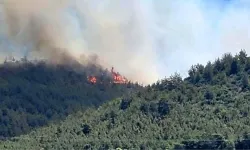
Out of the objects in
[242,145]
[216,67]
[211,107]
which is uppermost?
[216,67]

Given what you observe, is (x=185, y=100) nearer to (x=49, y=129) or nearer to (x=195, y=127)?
(x=195, y=127)

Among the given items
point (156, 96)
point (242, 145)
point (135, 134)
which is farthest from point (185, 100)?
point (242, 145)

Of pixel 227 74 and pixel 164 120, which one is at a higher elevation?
pixel 227 74

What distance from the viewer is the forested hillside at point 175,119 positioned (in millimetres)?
138375

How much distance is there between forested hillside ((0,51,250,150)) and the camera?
138 meters

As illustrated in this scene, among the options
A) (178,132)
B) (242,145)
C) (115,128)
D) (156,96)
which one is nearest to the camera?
(242,145)

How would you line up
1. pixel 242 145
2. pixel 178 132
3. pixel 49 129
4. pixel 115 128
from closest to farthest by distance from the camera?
1. pixel 242 145
2. pixel 178 132
3. pixel 115 128
4. pixel 49 129

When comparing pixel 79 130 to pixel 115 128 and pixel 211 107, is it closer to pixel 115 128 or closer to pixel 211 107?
pixel 115 128

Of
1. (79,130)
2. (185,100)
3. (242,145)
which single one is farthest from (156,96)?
(242,145)

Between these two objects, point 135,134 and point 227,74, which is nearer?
point 135,134

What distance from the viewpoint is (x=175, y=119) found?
148875 mm

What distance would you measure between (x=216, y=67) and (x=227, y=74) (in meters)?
4.25

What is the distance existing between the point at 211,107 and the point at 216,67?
893 inches

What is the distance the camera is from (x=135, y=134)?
148 metres
